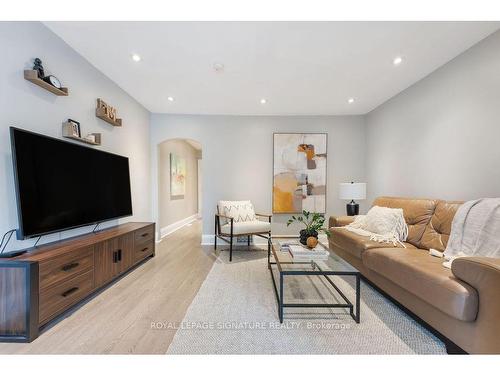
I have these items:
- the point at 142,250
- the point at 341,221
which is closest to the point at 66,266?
the point at 142,250

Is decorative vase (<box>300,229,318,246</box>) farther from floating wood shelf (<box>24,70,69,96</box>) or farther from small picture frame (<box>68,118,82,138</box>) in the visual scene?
floating wood shelf (<box>24,70,69,96</box>)

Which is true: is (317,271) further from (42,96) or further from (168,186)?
(168,186)

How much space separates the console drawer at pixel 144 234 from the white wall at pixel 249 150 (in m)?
1.12

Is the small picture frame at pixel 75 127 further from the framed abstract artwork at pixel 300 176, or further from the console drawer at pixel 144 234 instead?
the framed abstract artwork at pixel 300 176

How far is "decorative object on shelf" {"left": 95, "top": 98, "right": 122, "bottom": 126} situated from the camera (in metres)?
2.65

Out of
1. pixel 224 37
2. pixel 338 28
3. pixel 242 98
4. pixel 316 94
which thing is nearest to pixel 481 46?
pixel 338 28

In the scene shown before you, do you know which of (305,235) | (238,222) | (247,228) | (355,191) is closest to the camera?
(305,235)

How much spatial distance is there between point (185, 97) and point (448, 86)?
10.8 ft

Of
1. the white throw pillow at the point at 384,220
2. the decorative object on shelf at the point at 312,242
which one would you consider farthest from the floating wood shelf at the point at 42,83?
the white throw pillow at the point at 384,220

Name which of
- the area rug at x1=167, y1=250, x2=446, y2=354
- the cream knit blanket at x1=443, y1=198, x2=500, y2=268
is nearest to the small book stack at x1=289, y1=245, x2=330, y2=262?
the area rug at x1=167, y1=250, x2=446, y2=354

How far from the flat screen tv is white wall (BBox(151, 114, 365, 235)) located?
62.8 inches

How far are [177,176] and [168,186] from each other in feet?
1.78

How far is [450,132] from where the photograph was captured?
7.97 ft

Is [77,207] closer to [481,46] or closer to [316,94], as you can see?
[316,94]
